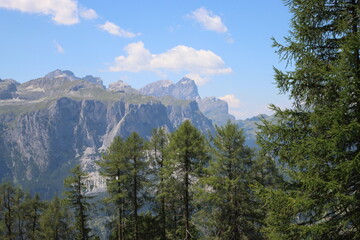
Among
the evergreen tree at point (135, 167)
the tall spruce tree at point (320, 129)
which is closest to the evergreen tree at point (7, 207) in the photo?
the evergreen tree at point (135, 167)

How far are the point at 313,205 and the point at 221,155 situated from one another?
867 cm

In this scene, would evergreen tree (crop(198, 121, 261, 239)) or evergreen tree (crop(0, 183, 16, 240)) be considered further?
evergreen tree (crop(0, 183, 16, 240))

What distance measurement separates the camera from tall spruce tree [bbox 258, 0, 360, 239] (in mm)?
7320

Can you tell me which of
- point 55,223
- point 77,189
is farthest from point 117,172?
point 55,223

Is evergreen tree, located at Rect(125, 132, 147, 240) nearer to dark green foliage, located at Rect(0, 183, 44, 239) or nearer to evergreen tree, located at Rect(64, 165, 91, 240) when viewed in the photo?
evergreen tree, located at Rect(64, 165, 91, 240)

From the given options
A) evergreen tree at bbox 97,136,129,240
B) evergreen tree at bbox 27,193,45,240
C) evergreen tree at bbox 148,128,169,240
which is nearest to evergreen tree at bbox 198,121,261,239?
evergreen tree at bbox 148,128,169,240

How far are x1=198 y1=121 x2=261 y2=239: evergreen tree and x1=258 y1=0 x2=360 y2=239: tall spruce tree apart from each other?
273 inches

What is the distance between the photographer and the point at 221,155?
656 inches

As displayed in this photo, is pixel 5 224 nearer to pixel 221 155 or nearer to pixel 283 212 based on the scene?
pixel 221 155

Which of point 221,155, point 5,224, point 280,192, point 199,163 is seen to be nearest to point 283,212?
point 280,192

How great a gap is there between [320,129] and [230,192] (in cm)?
881

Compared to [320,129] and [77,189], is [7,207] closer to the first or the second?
[77,189]

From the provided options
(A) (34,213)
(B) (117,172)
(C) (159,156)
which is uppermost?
(C) (159,156)

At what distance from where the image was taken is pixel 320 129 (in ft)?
27.2
